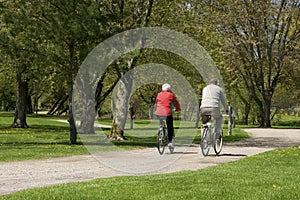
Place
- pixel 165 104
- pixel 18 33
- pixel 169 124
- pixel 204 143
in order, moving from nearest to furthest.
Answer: pixel 204 143 → pixel 165 104 → pixel 169 124 → pixel 18 33

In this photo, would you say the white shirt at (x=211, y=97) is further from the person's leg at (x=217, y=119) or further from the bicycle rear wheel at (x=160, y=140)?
the bicycle rear wheel at (x=160, y=140)

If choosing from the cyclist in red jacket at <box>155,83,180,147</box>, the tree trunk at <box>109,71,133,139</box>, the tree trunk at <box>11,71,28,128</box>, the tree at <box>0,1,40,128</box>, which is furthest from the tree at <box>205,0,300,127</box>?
the cyclist in red jacket at <box>155,83,180,147</box>

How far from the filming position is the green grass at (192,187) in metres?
7.41

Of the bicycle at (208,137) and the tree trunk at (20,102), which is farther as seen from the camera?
the tree trunk at (20,102)

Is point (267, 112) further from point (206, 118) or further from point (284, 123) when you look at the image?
point (206, 118)

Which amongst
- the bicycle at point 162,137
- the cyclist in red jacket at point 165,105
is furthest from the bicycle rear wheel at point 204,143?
the bicycle at point 162,137

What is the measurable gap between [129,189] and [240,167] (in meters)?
4.23

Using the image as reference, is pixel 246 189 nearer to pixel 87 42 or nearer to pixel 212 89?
pixel 212 89

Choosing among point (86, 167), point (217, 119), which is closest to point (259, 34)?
point (217, 119)

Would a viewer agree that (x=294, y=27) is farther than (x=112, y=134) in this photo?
Yes

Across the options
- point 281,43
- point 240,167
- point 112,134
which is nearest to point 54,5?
point 112,134

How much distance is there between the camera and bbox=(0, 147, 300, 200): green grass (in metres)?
7.41

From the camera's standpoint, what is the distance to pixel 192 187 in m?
8.19

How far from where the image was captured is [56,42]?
1984 centimetres
